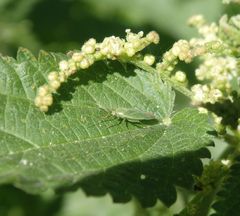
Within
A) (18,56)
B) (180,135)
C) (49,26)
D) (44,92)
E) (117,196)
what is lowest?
(117,196)

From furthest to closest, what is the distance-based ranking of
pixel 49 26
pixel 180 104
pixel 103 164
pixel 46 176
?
pixel 49 26, pixel 180 104, pixel 103 164, pixel 46 176

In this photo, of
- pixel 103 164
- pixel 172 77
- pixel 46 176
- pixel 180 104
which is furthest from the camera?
pixel 180 104

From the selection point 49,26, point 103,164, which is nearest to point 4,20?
point 49,26

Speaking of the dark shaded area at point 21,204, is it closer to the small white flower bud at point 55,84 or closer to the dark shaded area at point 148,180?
the small white flower bud at point 55,84

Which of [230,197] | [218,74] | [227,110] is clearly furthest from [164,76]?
[230,197]

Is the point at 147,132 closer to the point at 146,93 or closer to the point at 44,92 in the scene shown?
the point at 146,93

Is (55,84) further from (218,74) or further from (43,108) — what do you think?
(218,74)

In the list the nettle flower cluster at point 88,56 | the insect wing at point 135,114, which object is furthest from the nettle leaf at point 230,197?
the nettle flower cluster at point 88,56
